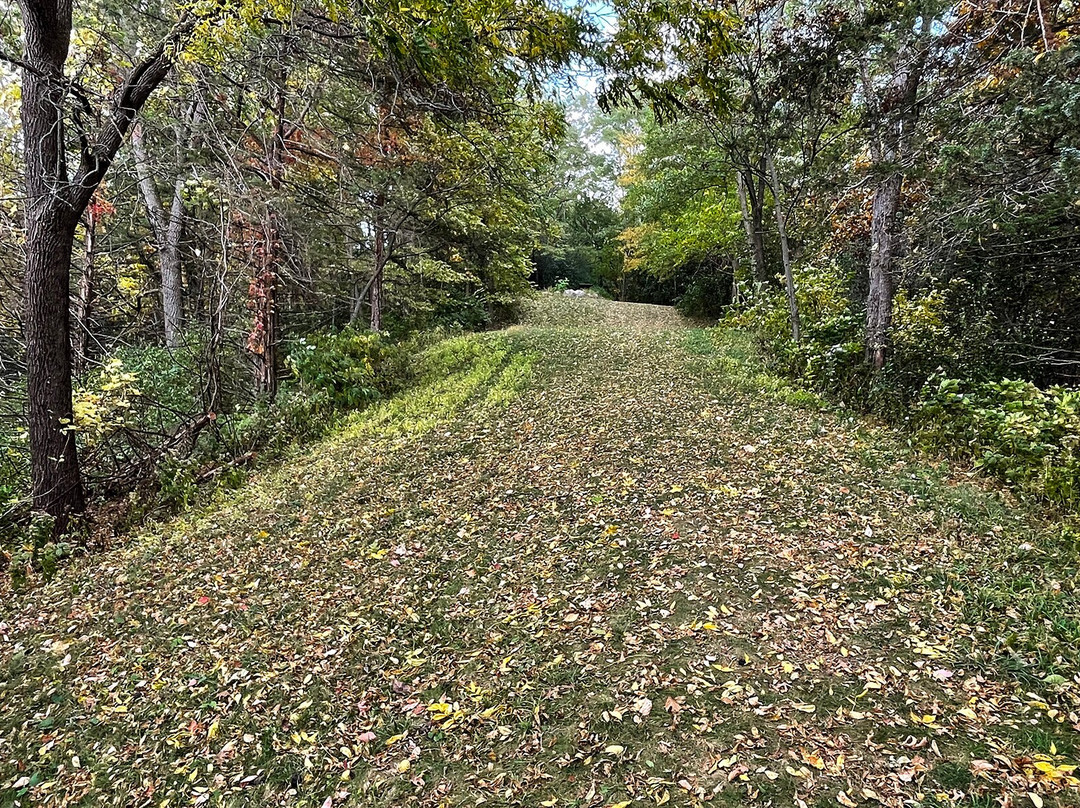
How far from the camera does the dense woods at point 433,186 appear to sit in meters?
3.60

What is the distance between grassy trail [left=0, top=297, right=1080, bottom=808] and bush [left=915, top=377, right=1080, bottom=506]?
1.11ft

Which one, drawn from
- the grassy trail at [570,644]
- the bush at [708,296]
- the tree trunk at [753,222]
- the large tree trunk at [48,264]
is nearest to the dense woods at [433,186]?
the large tree trunk at [48,264]

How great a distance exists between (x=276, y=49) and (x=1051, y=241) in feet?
24.4

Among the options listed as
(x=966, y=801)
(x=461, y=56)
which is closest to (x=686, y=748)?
→ (x=966, y=801)

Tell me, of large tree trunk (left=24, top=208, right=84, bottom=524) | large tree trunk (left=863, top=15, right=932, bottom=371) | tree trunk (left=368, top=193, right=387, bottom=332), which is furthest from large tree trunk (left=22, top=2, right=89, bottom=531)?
large tree trunk (left=863, top=15, right=932, bottom=371)

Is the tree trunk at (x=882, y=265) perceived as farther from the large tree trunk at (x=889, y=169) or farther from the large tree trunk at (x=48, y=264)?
the large tree trunk at (x=48, y=264)

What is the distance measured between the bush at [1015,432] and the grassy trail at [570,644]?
13.3 inches

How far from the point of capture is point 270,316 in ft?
21.9

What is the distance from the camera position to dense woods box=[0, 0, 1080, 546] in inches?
142

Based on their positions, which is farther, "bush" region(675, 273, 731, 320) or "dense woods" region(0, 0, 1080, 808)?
"bush" region(675, 273, 731, 320)

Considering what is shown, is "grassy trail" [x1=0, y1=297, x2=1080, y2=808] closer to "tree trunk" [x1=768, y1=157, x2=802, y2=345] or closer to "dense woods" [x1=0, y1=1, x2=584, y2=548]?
"dense woods" [x1=0, y1=1, x2=584, y2=548]

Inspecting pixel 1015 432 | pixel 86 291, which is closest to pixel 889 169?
pixel 1015 432

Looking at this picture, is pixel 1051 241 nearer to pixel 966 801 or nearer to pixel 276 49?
pixel 966 801

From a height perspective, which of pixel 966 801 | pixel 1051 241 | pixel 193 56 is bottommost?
pixel 966 801
